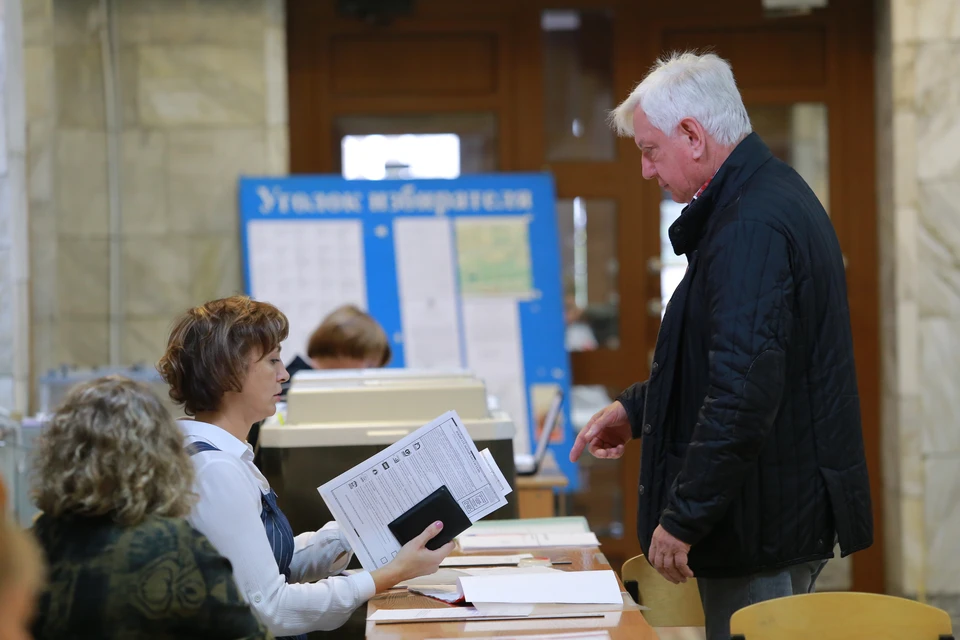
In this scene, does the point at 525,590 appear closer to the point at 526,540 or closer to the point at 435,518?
the point at 435,518

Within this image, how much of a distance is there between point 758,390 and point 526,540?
0.76 m

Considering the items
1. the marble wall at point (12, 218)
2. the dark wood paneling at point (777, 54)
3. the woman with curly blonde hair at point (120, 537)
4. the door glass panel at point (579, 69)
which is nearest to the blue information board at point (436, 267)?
the door glass panel at point (579, 69)

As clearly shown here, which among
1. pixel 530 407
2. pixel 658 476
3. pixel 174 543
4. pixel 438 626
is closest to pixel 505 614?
pixel 438 626

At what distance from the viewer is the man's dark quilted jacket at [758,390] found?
1.97m

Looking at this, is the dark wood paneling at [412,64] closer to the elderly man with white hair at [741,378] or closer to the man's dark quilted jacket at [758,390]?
the elderly man with white hair at [741,378]

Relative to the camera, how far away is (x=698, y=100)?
2121 mm

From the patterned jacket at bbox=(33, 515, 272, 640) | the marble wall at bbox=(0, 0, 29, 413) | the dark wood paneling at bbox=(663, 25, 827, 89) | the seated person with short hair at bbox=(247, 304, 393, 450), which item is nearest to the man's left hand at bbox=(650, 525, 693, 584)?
the patterned jacket at bbox=(33, 515, 272, 640)

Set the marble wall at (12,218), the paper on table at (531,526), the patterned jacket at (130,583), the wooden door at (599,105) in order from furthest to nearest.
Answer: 1. the wooden door at (599,105)
2. the marble wall at (12,218)
3. the paper on table at (531,526)
4. the patterned jacket at (130,583)

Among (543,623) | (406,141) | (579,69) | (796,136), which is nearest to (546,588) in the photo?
(543,623)

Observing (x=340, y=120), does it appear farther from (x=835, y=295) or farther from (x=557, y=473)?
(x=835, y=295)

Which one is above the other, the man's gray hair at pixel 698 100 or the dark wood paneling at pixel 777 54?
the dark wood paneling at pixel 777 54

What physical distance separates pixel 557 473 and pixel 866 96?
8.74 ft

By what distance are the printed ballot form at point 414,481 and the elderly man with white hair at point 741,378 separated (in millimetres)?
335

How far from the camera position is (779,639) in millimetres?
1874
